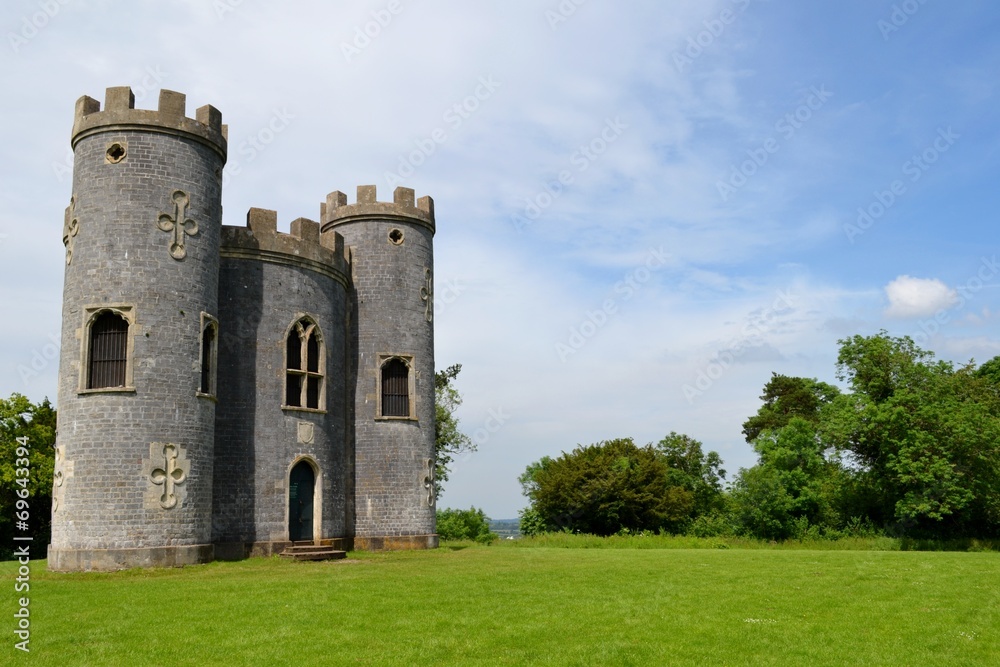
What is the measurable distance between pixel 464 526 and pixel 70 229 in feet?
79.9

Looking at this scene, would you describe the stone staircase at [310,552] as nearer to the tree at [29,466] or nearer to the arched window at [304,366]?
the arched window at [304,366]

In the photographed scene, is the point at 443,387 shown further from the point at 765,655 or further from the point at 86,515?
the point at 765,655

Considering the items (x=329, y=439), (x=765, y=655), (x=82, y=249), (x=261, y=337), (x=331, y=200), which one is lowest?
(x=765, y=655)

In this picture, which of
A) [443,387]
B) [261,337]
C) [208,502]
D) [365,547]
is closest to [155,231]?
[261,337]

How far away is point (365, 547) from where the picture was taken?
27.0 m

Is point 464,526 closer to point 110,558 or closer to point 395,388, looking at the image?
point 395,388

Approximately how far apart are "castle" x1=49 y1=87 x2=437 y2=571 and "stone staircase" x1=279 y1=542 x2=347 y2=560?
612mm

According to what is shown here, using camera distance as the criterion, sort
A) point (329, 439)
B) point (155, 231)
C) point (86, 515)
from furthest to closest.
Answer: point (329, 439) → point (155, 231) → point (86, 515)

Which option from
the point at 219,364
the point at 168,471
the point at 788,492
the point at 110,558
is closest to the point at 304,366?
the point at 219,364

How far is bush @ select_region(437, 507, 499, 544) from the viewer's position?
38969mm

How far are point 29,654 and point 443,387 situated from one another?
134 ft

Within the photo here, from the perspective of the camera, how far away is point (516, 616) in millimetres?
12406

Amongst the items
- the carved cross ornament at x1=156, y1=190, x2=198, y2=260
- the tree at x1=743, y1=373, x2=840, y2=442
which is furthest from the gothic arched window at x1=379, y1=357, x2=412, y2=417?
the tree at x1=743, y1=373, x2=840, y2=442

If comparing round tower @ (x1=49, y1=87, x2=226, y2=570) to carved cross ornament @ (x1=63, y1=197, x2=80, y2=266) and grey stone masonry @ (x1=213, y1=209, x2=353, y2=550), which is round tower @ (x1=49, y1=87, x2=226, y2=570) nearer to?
carved cross ornament @ (x1=63, y1=197, x2=80, y2=266)
